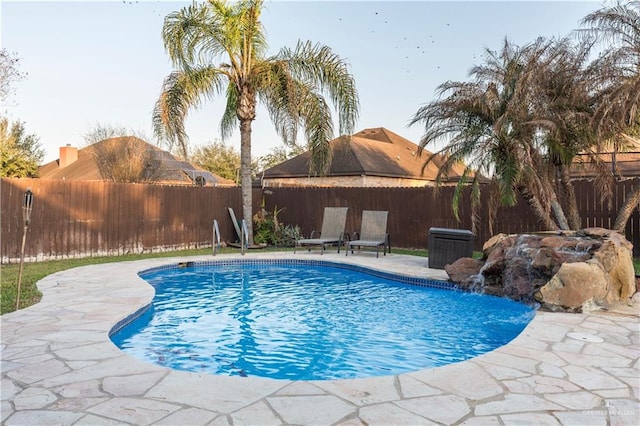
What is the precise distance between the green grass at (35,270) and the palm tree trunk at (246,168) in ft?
3.10

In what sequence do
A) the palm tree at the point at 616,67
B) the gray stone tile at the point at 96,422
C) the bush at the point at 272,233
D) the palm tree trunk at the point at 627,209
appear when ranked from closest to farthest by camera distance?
the gray stone tile at the point at 96,422 → the palm tree at the point at 616,67 → the palm tree trunk at the point at 627,209 → the bush at the point at 272,233

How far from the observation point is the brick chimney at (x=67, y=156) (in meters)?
34.7

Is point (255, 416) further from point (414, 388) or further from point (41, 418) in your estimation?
point (41, 418)

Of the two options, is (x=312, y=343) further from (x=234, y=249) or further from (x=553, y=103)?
(x=234, y=249)

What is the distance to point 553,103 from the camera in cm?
841

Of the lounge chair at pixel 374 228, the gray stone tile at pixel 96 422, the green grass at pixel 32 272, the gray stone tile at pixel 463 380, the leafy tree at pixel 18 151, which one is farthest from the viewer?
the leafy tree at pixel 18 151

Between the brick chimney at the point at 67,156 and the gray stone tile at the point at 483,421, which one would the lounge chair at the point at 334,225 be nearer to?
the gray stone tile at the point at 483,421

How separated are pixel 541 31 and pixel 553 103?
1640 millimetres

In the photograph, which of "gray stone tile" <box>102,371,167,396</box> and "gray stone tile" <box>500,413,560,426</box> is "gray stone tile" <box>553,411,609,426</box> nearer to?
"gray stone tile" <box>500,413,560,426</box>

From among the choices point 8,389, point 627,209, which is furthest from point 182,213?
point 627,209

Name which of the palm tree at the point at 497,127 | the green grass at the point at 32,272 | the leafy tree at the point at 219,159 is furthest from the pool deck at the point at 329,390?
the leafy tree at the point at 219,159

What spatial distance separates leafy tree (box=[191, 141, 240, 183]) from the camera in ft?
133

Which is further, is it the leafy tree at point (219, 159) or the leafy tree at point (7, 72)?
the leafy tree at point (219, 159)

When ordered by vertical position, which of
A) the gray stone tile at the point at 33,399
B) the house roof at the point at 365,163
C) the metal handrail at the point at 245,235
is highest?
the house roof at the point at 365,163
